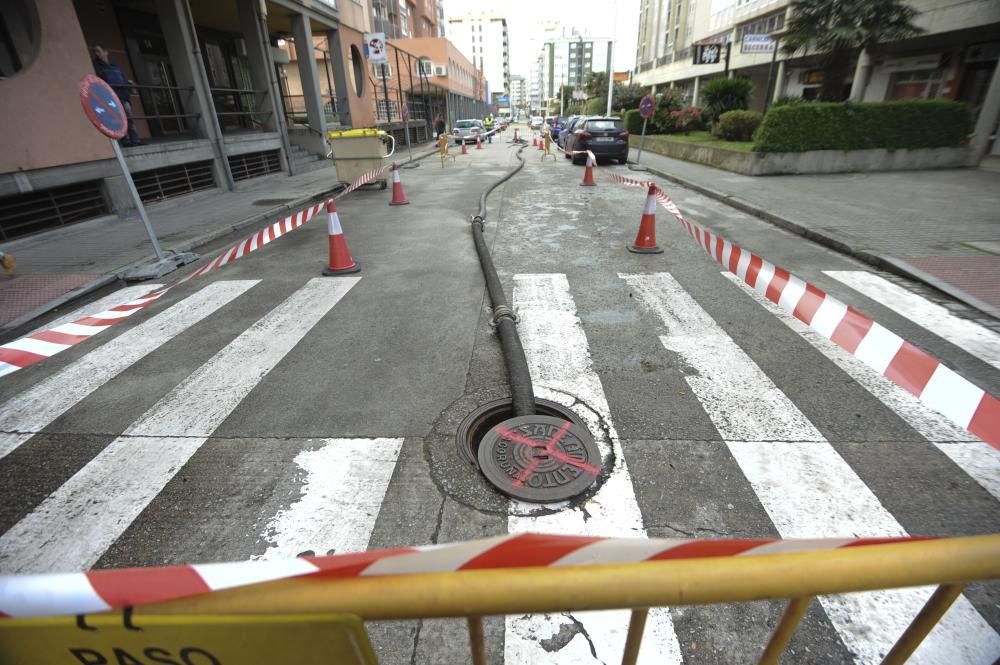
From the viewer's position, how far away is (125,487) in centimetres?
287

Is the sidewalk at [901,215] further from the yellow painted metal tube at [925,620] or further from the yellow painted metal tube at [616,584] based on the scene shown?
the yellow painted metal tube at [616,584]

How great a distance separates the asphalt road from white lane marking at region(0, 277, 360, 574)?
17mm

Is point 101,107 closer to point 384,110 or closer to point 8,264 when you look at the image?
point 8,264

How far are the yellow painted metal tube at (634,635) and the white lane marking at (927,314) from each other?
4577mm

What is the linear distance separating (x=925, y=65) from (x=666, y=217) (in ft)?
64.0

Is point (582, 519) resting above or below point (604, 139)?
below

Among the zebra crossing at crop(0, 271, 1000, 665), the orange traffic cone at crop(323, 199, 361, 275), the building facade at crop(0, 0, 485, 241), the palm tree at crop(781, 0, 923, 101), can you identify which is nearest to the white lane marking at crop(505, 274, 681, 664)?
the zebra crossing at crop(0, 271, 1000, 665)

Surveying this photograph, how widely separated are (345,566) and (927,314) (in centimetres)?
616

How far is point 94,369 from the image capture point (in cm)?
430

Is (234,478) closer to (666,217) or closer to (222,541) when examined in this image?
(222,541)

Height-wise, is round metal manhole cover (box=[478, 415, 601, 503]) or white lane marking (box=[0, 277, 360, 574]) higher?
round metal manhole cover (box=[478, 415, 601, 503])

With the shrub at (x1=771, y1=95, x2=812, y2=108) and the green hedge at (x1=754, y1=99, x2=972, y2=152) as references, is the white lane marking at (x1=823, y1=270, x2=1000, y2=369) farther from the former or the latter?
the shrub at (x1=771, y1=95, x2=812, y2=108)

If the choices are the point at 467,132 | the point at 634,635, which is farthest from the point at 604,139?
the point at 467,132

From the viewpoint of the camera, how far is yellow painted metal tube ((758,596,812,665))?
3.63ft
